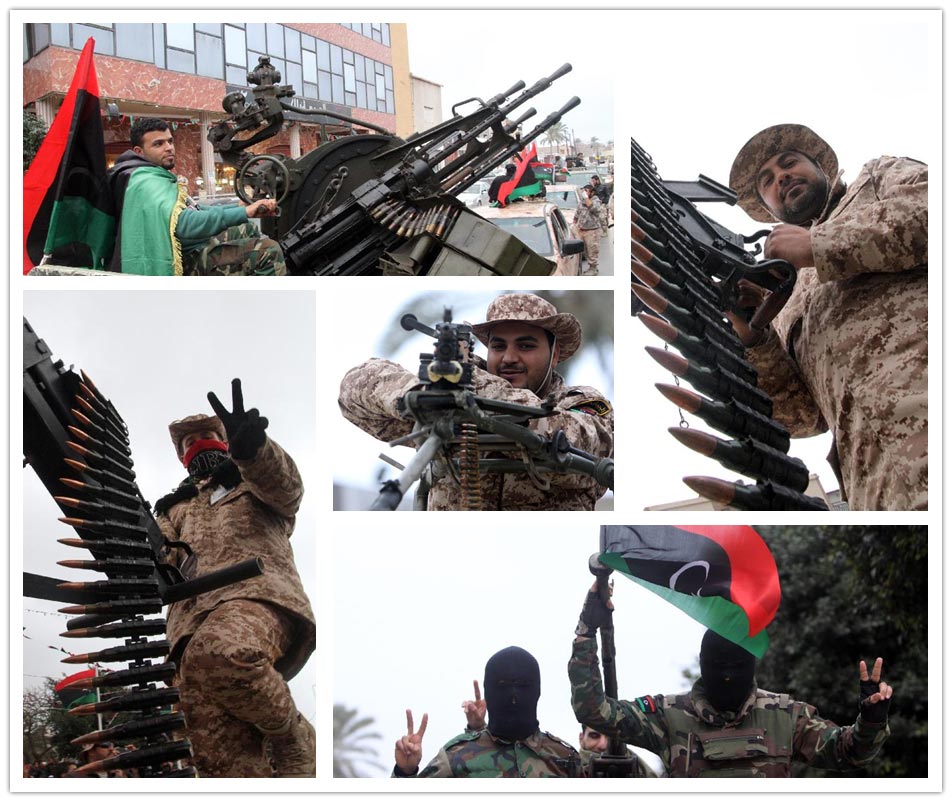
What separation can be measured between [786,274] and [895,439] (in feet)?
1.62

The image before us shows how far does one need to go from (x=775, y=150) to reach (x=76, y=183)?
1.83 m

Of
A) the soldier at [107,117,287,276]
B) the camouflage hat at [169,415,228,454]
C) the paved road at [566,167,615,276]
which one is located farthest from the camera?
the camouflage hat at [169,415,228,454]

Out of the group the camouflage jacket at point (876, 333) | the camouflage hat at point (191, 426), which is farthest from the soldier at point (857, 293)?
the camouflage hat at point (191, 426)

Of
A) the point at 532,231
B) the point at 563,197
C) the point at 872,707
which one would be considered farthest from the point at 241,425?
the point at 872,707

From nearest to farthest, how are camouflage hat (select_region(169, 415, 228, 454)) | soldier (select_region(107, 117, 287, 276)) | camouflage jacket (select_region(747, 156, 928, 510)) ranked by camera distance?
camouflage jacket (select_region(747, 156, 928, 510)) → soldier (select_region(107, 117, 287, 276)) → camouflage hat (select_region(169, 415, 228, 454))

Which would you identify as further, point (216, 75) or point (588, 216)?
point (588, 216)

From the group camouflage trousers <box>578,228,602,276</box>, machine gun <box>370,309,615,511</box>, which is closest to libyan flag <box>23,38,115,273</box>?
machine gun <box>370,309,615,511</box>

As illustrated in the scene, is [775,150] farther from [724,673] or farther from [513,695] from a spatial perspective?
[513,695]

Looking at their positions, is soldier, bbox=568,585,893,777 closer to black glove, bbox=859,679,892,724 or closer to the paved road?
black glove, bbox=859,679,892,724

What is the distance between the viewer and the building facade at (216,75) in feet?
10.1

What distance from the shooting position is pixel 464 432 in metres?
3.05

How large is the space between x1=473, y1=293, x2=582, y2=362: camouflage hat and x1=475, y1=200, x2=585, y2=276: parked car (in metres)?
0.11

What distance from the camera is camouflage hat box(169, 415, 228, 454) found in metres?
3.27
